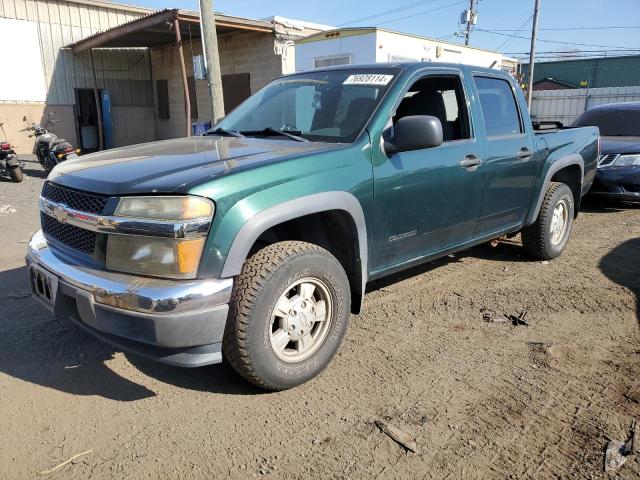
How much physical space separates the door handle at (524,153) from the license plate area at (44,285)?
362 centimetres

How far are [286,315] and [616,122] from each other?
26.7 feet

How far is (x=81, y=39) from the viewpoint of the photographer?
16859mm

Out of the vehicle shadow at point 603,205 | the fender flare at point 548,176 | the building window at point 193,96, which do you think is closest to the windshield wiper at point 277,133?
the fender flare at point 548,176

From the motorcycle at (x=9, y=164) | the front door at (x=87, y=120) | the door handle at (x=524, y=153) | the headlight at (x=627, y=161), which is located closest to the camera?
the door handle at (x=524, y=153)

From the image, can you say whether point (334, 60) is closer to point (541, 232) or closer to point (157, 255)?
point (541, 232)

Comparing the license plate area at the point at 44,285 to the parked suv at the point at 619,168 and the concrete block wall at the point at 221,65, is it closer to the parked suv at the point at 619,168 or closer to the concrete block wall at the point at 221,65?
the parked suv at the point at 619,168

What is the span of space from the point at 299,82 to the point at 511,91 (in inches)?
78.0

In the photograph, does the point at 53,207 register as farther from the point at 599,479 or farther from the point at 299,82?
the point at 599,479

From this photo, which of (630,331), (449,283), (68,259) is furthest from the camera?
(449,283)

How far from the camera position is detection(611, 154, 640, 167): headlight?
7391mm

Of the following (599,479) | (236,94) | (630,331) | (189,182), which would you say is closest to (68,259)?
(189,182)

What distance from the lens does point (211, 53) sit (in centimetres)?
788

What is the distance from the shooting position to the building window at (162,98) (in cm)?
1873

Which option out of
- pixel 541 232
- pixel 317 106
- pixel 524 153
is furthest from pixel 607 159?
pixel 317 106
